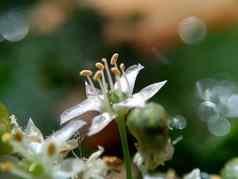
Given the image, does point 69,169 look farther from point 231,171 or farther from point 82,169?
point 231,171

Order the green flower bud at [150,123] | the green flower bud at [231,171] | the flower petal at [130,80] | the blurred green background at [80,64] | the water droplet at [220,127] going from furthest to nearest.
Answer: the blurred green background at [80,64], the water droplet at [220,127], the flower petal at [130,80], the green flower bud at [231,171], the green flower bud at [150,123]

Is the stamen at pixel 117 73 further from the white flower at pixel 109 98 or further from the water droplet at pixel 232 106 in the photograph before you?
the water droplet at pixel 232 106

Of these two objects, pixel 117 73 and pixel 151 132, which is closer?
pixel 151 132

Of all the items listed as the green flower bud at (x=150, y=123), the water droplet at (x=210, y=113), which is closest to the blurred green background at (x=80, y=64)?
the water droplet at (x=210, y=113)

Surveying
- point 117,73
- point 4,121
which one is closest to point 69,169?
point 4,121

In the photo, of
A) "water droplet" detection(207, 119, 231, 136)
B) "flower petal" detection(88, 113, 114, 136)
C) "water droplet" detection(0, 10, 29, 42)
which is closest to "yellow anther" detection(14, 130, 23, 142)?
"flower petal" detection(88, 113, 114, 136)

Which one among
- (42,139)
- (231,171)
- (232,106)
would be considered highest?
(42,139)

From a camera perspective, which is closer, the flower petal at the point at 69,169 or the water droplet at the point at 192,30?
the flower petal at the point at 69,169
